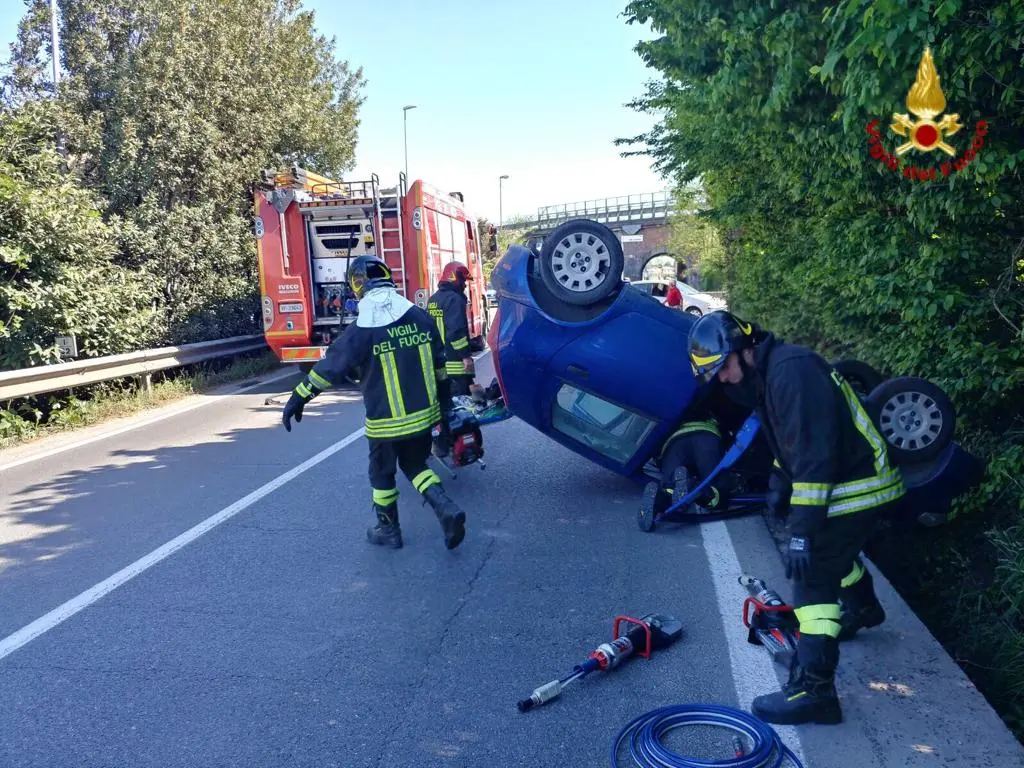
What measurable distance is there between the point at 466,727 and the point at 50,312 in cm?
946

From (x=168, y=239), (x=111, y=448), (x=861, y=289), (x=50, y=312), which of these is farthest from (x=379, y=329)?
(x=168, y=239)

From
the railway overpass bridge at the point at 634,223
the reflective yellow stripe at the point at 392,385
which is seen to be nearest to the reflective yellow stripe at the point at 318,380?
the reflective yellow stripe at the point at 392,385

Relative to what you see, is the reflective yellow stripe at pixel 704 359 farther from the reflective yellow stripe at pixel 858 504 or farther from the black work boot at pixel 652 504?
the black work boot at pixel 652 504

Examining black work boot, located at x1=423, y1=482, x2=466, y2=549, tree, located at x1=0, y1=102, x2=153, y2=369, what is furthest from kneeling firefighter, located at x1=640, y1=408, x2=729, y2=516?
tree, located at x1=0, y1=102, x2=153, y2=369

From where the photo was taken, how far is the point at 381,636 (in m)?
4.32

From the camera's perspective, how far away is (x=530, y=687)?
3.79 metres

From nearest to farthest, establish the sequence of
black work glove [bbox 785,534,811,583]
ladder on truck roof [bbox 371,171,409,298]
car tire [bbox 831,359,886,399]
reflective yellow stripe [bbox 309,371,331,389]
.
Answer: black work glove [bbox 785,534,811,583] → reflective yellow stripe [bbox 309,371,331,389] → car tire [bbox 831,359,886,399] → ladder on truck roof [bbox 371,171,409,298]

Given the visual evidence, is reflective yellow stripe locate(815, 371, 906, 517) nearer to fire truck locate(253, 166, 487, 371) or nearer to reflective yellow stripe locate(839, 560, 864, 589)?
reflective yellow stripe locate(839, 560, 864, 589)

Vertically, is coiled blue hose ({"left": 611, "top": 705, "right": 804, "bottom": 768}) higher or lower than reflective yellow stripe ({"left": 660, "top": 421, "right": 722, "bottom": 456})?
lower

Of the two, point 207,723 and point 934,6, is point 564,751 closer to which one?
point 207,723

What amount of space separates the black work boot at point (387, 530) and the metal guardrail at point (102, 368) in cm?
599

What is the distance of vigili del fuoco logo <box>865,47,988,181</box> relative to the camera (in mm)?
3619

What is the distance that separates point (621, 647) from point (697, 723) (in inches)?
22.3

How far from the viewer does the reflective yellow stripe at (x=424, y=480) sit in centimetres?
561
